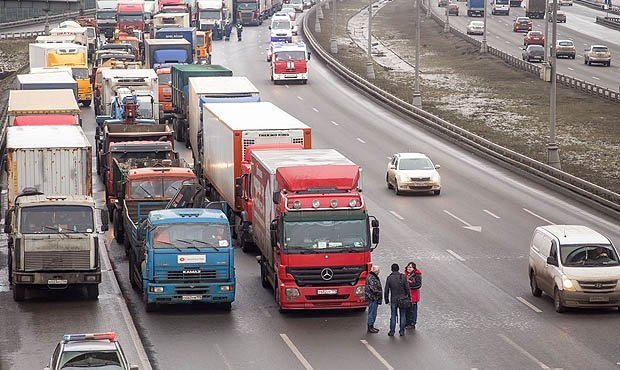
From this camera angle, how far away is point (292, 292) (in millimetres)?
31312

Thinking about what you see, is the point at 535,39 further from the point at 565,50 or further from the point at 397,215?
the point at 397,215

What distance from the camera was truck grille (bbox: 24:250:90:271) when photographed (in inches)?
1293

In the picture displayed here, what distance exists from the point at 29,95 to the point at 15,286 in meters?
22.7

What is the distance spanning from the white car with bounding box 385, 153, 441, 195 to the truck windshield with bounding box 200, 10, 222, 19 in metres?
70.3

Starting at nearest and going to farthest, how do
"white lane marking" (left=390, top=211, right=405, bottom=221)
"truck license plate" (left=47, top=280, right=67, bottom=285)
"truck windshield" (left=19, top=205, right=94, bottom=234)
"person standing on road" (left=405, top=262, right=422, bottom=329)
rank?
"person standing on road" (left=405, top=262, right=422, bottom=329) < "truck license plate" (left=47, top=280, right=67, bottom=285) < "truck windshield" (left=19, top=205, right=94, bottom=234) < "white lane marking" (left=390, top=211, right=405, bottom=221)

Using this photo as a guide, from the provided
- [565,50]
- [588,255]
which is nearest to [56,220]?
[588,255]

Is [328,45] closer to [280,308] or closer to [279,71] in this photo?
[279,71]

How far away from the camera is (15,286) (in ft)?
109

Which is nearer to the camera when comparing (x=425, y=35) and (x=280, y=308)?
(x=280, y=308)

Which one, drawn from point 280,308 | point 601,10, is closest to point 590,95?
point 280,308

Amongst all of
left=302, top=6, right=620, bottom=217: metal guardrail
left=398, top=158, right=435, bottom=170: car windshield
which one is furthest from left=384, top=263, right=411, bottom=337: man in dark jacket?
left=398, top=158, right=435, bottom=170: car windshield

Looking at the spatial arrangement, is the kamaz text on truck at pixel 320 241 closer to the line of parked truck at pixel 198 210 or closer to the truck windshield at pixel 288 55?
the line of parked truck at pixel 198 210

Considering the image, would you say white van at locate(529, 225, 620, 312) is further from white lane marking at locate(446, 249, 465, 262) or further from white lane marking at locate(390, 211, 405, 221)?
white lane marking at locate(390, 211, 405, 221)

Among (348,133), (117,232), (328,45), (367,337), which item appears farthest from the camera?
(328,45)
